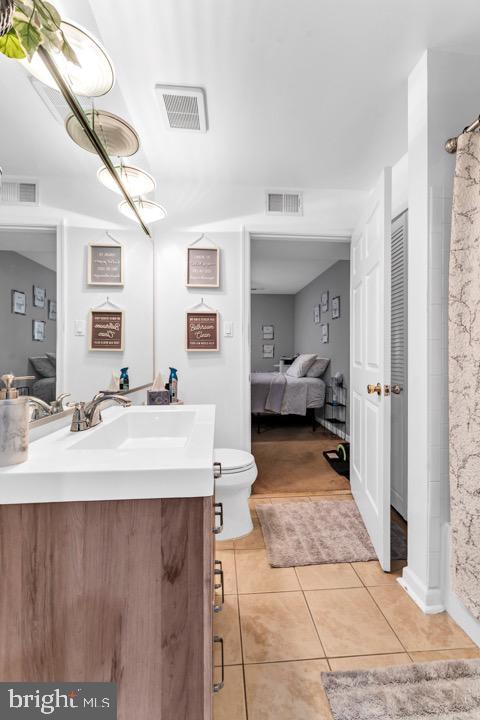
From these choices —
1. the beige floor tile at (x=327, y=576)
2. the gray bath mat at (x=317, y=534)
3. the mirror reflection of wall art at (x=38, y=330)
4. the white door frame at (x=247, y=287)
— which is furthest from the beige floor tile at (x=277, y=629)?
the mirror reflection of wall art at (x=38, y=330)

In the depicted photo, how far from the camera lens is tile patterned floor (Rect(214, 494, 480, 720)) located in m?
1.03

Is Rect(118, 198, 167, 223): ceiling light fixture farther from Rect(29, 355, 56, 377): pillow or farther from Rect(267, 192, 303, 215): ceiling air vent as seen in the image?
Rect(29, 355, 56, 377): pillow

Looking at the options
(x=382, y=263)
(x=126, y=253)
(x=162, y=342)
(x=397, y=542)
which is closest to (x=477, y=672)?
(x=397, y=542)

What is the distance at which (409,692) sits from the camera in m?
1.03

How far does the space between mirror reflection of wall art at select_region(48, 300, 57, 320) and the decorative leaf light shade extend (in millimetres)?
628

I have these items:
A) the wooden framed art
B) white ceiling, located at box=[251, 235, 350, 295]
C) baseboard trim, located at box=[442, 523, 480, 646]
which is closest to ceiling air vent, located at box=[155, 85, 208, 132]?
the wooden framed art

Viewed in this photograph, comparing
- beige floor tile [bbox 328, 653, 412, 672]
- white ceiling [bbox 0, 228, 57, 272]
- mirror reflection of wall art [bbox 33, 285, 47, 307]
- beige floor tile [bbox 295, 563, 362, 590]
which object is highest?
white ceiling [bbox 0, 228, 57, 272]

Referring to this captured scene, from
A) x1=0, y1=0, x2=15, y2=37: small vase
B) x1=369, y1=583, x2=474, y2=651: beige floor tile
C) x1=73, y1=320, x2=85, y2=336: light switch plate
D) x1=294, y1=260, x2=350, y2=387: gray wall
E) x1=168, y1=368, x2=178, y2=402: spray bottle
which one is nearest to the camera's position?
x1=0, y1=0, x2=15, y2=37: small vase

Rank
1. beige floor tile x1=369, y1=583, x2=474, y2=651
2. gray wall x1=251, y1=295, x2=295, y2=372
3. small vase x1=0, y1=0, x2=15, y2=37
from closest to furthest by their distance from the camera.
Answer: small vase x1=0, y1=0, x2=15, y2=37
beige floor tile x1=369, y1=583, x2=474, y2=651
gray wall x1=251, y1=295, x2=295, y2=372

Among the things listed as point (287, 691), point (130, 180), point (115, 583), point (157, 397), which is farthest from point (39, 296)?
point (287, 691)

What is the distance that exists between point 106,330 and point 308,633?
161cm

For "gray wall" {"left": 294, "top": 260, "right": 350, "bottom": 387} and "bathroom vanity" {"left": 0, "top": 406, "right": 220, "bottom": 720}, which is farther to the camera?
"gray wall" {"left": 294, "top": 260, "right": 350, "bottom": 387}

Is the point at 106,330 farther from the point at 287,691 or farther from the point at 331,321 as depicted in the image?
the point at 331,321

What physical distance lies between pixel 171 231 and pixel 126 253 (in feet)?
1.99
